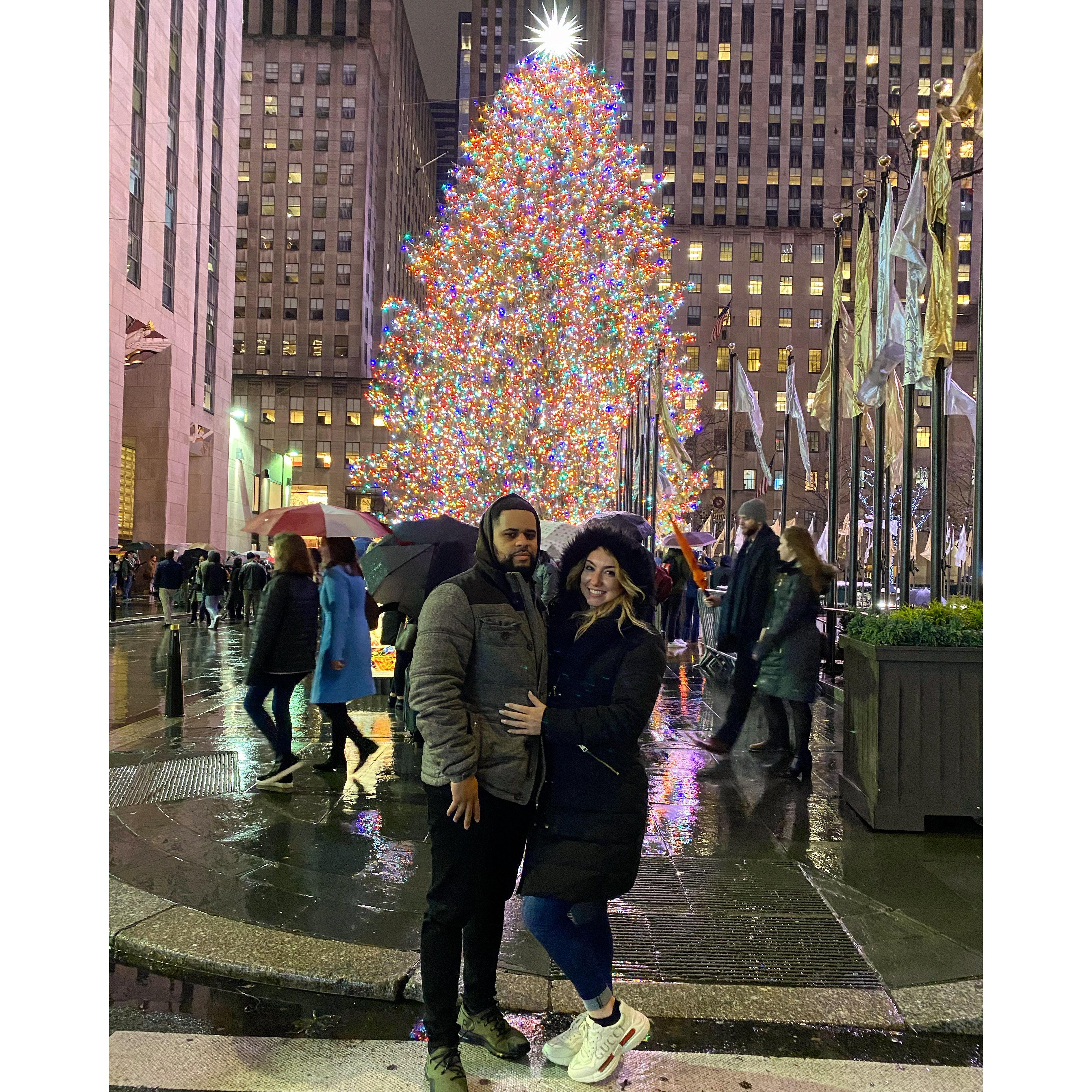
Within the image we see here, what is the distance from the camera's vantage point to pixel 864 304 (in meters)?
11.0

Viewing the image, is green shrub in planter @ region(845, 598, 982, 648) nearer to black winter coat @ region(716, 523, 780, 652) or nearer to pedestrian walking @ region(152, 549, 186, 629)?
black winter coat @ region(716, 523, 780, 652)

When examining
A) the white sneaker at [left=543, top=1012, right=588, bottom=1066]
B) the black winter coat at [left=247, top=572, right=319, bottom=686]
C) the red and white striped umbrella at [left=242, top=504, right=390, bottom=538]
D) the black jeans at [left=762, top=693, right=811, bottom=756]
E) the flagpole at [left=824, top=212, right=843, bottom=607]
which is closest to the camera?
the white sneaker at [left=543, top=1012, right=588, bottom=1066]

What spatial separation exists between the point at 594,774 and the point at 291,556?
14.9 feet

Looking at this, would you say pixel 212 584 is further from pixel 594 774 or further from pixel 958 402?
pixel 594 774

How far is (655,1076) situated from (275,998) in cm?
163

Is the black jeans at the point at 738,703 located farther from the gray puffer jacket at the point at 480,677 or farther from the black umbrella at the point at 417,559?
the gray puffer jacket at the point at 480,677

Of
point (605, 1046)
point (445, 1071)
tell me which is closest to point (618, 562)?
point (605, 1046)

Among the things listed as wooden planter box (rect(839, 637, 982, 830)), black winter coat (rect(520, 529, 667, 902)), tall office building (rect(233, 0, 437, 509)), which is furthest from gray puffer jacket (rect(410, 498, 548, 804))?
tall office building (rect(233, 0, 437, 509))

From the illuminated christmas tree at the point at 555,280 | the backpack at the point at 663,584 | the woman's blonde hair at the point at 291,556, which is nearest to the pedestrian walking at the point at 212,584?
the illuminated christmas tree at the point at 555,280

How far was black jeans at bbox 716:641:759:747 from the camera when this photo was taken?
8211 millimetres

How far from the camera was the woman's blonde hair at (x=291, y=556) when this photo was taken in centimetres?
711

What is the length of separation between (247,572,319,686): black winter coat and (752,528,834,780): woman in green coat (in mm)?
3747
